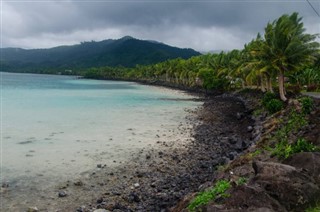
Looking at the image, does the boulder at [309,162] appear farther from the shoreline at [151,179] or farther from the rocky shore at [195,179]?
the shoreline at [151,179]

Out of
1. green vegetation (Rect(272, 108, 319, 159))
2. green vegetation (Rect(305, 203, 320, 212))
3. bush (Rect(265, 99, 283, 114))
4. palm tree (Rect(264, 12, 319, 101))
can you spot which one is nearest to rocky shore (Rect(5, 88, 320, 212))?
green vegetation (Rect(305, 203, 320, 212))

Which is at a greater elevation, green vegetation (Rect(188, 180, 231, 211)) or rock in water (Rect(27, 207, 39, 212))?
green vegetation (Rect(188, 180, 231, 211))

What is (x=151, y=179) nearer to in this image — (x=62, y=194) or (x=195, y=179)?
(x=195, y=179)

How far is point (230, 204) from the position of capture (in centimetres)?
964

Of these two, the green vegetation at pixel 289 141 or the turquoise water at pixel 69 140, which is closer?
the green vegetation at pixel 289 141

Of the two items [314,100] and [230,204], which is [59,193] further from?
[314,100]

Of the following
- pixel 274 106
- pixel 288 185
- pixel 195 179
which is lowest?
pixel 195 179

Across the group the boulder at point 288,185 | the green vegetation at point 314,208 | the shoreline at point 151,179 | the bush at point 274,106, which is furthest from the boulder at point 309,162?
the bush at point 274,106

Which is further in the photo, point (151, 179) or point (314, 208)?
point (151, 179)

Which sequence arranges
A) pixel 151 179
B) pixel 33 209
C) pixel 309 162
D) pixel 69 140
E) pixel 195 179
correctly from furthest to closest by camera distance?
pixel 69 140, pixel 151 179, pixel 195 179, pixel 33 209, pixel 309 162

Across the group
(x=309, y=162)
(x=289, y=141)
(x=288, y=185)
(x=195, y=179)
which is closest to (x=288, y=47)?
(x=289, y=141)

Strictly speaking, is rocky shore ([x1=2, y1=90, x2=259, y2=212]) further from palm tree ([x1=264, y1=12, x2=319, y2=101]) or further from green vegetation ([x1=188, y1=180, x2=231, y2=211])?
palm tree ([x1=264, y1=12, x2=319, y2=101])

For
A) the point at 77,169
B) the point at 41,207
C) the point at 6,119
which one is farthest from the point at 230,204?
the point at 6,119

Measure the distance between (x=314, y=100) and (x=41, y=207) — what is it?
23.2m
